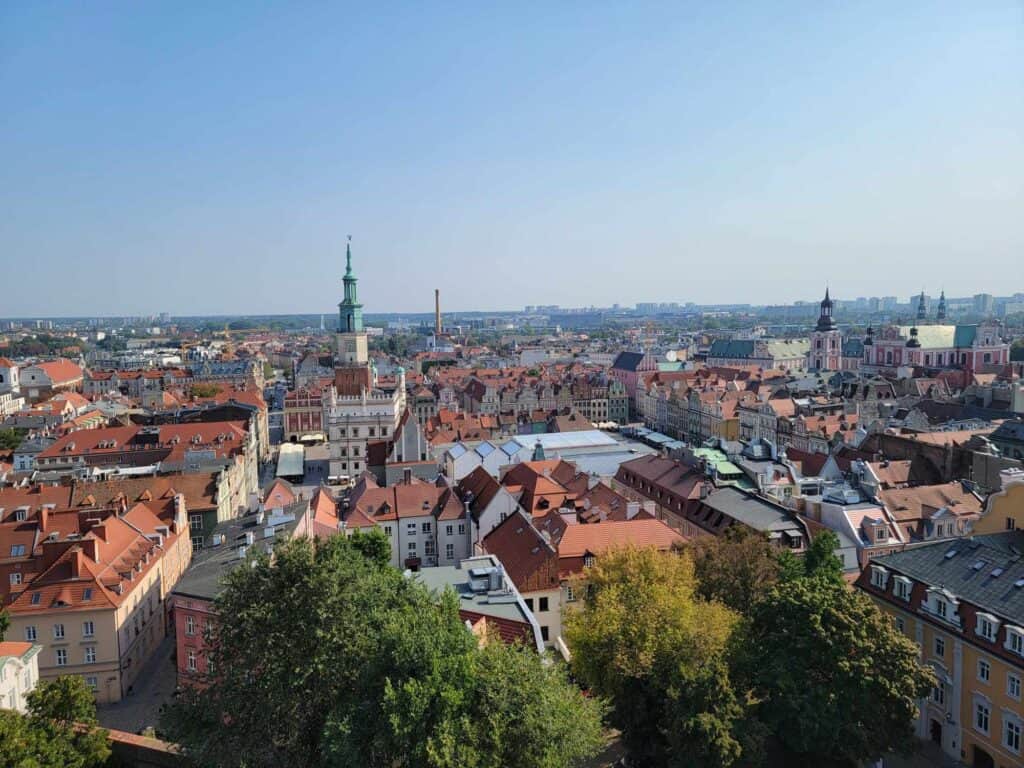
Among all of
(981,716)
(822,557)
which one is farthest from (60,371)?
(981,716)

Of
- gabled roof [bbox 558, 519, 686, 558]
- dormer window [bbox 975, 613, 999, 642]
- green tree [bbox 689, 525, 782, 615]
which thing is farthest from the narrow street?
dormer window [bbox 975, 613, 999, 642]

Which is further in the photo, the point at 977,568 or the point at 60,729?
the point at 977,568

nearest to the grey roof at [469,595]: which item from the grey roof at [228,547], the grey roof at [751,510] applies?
the grey roof at [228,547]

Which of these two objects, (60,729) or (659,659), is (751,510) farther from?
(60,729)

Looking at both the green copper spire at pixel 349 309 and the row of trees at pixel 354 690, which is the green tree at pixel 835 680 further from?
the green copper spire at pixel 349 309

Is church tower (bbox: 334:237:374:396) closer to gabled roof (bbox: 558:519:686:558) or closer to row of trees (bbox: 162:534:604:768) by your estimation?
gabled roof (bbox: 558:519:686:558)

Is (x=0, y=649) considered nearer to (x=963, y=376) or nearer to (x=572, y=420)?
(x=572, y=420)

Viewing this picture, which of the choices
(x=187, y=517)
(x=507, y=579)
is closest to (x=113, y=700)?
(x=187, y=517)
